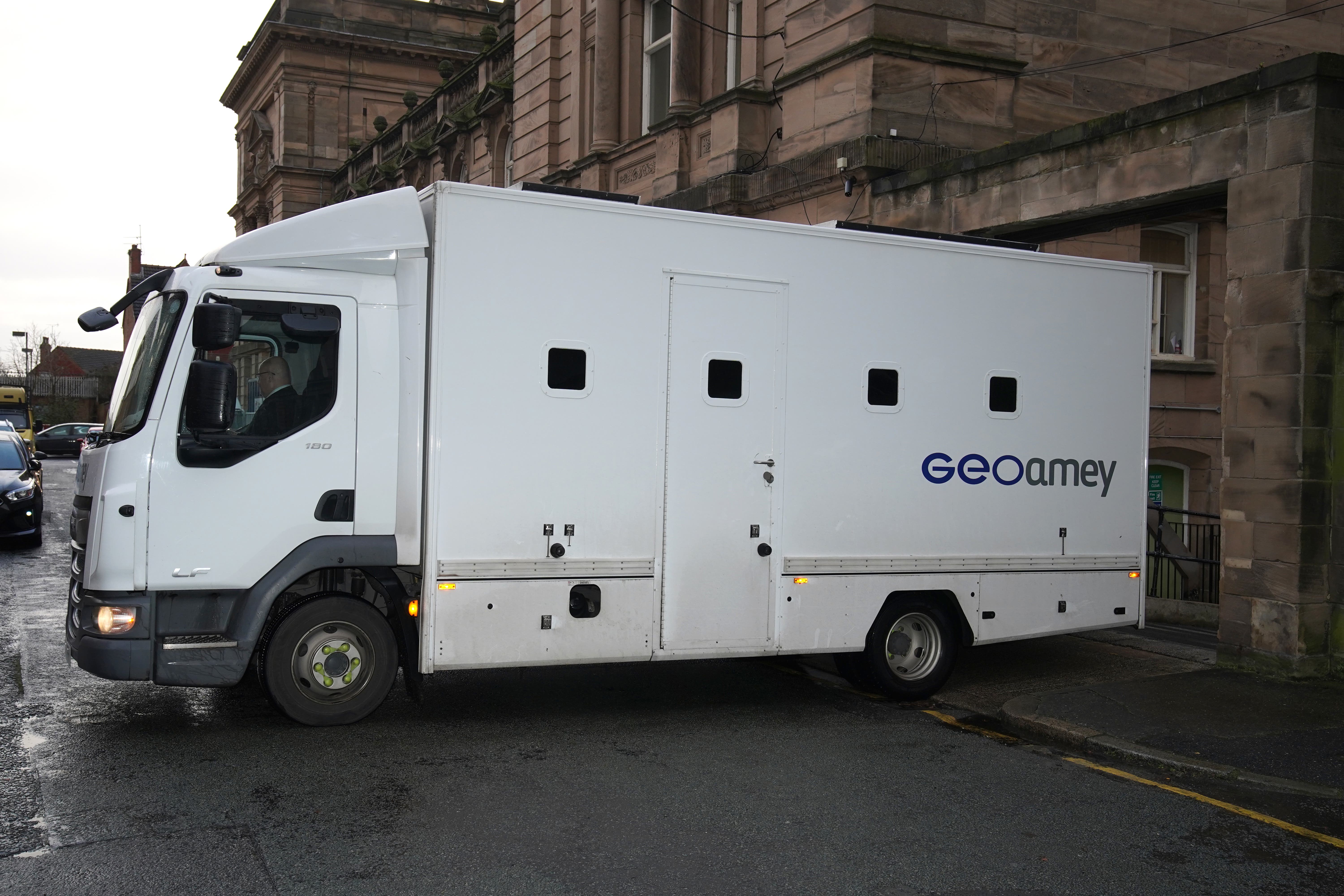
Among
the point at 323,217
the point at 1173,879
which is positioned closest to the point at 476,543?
the point at 323,217

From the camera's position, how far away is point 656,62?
20734mm

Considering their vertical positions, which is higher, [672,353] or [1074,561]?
[672,353]

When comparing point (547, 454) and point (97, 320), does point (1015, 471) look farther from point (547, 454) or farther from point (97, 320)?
point (97, 320)

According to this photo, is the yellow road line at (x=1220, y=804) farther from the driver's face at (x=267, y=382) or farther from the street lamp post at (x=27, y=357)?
the street lamp post at (x=27, y=357)

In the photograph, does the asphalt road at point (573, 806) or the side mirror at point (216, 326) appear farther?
the side mirror at point (216, 326)

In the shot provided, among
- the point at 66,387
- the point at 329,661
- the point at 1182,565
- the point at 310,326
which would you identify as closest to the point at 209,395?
the point at 310,326

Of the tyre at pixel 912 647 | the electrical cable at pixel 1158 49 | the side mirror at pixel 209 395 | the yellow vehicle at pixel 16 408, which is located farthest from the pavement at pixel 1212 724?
the yellow vehicle at pixel 16 408

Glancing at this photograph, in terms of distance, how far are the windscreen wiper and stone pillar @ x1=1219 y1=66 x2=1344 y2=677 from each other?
7.96 metres

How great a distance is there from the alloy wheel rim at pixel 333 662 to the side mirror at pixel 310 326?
1695 mm

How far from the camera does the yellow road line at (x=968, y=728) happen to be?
789 centimetres

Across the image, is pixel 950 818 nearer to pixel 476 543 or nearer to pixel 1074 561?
pixel 476 543

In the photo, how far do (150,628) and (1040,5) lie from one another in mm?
13822

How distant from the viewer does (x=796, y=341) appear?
8.27 meters

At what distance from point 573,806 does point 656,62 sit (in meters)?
16.8
